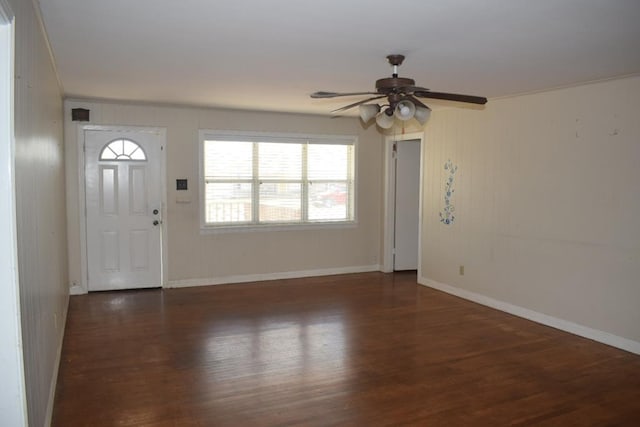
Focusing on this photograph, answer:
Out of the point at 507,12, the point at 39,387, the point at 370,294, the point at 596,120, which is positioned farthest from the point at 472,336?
the point at 39,387

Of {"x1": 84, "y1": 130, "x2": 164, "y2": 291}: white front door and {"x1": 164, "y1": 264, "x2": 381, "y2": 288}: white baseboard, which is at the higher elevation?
{"x1": 84, "y1": 130, "x2": 164, "y2": 291}: white front door

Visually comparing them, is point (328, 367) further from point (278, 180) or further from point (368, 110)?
point (278, 180)

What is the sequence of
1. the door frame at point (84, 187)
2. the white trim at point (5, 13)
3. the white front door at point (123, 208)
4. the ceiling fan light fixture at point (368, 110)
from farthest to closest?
the white front door at point (123, 208), the door frame at point (84, 187), the ceiling fan light fixture at point (368, 110), the white trim at point (5, 13)

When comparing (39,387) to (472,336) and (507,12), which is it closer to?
(507,12)

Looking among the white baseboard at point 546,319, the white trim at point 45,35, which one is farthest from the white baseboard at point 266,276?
the white trim at point 45,35

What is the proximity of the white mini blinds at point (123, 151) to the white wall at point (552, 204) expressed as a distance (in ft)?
13.0

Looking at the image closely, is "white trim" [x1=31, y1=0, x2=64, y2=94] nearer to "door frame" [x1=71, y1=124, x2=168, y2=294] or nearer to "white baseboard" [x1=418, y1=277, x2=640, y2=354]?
"door frame" [x1=71, y1=124, x2=168, y2=294]

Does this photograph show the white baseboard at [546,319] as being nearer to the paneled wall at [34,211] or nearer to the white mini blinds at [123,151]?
the white mini blinds at [123,151]

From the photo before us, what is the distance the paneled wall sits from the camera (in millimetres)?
2049

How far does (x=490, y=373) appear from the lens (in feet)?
11.9

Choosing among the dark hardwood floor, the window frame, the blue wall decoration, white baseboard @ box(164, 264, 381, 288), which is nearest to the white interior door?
white baseboard @ box(164, 264, 381, 288)

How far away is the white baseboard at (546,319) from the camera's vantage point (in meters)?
4.20

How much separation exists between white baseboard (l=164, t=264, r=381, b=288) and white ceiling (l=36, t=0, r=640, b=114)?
2.68m

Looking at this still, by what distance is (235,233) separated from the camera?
6.63 metres
